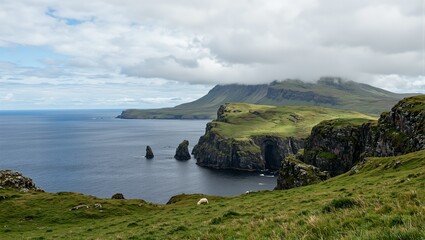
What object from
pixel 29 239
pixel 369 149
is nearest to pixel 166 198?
pixel 369 149

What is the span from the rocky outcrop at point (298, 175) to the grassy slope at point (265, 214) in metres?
22.3

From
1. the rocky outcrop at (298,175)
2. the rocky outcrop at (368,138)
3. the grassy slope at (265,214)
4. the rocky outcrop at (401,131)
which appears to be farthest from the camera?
the rocky outcrop at (298,175)

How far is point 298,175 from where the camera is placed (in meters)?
92.9

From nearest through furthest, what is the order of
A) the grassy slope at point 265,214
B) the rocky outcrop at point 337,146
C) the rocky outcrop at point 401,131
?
1. the grassy slope at point 265,214
2. the rocky outcrop at point 401,131
3. the rocky outcrop at point 337,146

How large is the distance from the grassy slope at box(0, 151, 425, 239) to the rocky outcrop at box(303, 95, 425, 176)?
27.9m

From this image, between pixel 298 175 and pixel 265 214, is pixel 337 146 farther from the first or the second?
pixel 265 214

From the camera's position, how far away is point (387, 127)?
3999 inches

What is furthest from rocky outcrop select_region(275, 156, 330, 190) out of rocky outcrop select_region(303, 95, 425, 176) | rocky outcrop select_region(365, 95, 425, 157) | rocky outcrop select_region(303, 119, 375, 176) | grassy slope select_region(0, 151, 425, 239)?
rocky outcrop select_region(303, 119, 375, 176)

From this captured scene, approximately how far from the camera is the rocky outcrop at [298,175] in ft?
294

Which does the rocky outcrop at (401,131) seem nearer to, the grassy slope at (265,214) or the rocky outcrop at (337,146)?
the grassy slope at (265,214)

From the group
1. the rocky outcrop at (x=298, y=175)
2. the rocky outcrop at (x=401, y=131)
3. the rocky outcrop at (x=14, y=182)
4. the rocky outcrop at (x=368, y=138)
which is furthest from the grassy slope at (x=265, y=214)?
the rocky outcrop at (x=368, y=138)

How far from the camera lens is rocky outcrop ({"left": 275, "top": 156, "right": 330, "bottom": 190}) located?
8951 cm

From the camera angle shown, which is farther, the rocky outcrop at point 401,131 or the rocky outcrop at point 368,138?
the rocky outcrop at point 368,138

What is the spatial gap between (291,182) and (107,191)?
105 metres
